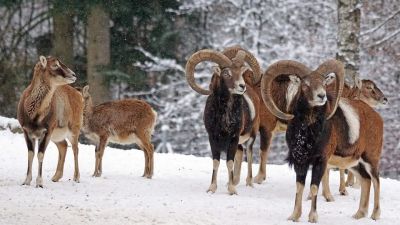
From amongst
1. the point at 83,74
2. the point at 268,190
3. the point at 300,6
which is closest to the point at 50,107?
the point at 268,190

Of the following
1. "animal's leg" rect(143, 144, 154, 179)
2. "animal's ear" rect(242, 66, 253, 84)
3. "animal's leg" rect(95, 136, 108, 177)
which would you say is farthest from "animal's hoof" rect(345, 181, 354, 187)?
"animal's leg" rect(95, 136, 108, 177)

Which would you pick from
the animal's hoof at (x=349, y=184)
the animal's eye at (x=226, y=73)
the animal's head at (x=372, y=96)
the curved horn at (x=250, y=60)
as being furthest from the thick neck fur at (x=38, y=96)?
the animal's head at (x=372, y=96)

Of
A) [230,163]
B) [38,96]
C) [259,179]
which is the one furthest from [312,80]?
[38,96]

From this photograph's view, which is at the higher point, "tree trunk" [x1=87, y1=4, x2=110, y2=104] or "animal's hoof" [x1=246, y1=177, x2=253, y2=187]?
"tree trunk" [x1=87, y1=4, x2=110, y2=104]

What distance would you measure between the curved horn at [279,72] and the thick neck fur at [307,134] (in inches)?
7.5

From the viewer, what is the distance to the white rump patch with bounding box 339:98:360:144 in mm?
10961

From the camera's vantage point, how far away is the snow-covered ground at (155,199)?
10.2 m

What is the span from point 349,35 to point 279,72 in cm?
618

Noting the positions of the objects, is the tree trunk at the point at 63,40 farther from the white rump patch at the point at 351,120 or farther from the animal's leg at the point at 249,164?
the white rump patch at the point at 351,120

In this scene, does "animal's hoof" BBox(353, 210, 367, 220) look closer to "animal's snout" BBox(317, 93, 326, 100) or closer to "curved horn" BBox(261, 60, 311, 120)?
"curved horn" BBox(261, 60, 311, 120)

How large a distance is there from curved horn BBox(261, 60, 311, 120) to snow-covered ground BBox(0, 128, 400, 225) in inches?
57.1

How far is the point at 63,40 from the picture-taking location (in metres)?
25.9

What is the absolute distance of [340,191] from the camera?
1322 centimetres

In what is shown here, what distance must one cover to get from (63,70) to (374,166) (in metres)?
5.12
